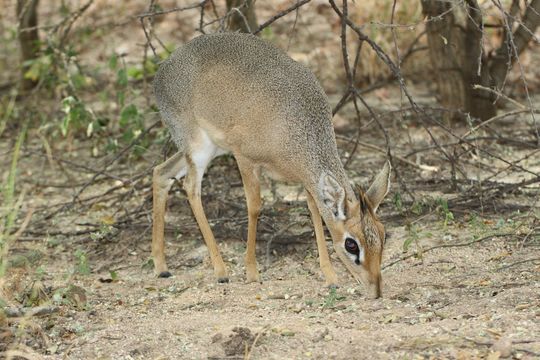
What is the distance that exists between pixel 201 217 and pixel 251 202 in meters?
0.47

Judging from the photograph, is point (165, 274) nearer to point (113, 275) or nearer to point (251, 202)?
point (113, 275)

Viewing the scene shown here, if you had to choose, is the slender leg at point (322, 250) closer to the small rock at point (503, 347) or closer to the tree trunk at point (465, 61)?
the small rock at point (503, 347)

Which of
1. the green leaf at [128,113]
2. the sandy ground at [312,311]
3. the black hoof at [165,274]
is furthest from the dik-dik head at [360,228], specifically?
the green leaf at [128,113]

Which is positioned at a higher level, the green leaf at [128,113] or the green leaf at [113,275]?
the green leaf at [128,113]

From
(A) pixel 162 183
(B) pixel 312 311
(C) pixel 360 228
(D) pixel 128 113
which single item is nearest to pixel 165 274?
(A) pixel 162 183

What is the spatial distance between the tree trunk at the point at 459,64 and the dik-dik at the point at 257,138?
2.62 metres

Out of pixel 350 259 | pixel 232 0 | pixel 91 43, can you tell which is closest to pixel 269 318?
pixel 350 259

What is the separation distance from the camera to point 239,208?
7.25 metres

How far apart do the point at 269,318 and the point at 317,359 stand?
2.45 feet

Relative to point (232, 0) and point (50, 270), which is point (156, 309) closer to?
point (50, 270)

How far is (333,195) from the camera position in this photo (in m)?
5.62

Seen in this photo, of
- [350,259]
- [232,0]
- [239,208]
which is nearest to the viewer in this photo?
[350,259]

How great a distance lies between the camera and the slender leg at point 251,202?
6.22m

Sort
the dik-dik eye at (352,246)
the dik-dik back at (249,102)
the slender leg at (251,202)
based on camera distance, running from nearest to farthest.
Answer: the dik-dik eye at (352,246)
the dik-dik back at (249,102)
the slender leg at (251,202)
